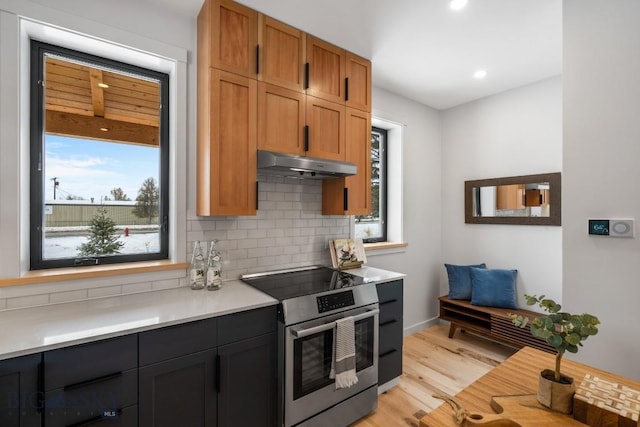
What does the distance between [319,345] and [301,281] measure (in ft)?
1.59

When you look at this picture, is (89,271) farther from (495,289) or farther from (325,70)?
(495,289)

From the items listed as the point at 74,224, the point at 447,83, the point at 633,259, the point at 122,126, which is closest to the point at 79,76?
the point at 122,126

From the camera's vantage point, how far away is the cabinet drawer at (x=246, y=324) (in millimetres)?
1563

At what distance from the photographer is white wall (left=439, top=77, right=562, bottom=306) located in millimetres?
2908

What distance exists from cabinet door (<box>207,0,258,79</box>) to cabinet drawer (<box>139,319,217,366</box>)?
5.12 feet

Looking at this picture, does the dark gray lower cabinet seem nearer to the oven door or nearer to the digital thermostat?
the oven door

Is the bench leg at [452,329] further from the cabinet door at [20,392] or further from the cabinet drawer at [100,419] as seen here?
the cabinet door at [20,392]

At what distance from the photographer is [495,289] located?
310cm

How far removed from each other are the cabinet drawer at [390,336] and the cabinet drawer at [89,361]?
5.52ft

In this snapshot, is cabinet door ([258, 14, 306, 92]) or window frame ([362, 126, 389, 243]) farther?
window frame ([362, 126, 389, 243])

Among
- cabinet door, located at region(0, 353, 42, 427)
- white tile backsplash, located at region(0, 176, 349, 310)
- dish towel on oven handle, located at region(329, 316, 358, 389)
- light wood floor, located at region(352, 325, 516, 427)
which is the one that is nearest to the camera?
cabinet door, located at region(0, 353, 42, 427)

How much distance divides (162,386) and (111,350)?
30 cm

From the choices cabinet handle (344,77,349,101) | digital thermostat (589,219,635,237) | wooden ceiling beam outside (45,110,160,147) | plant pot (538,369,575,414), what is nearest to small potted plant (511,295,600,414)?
plant pot (538,369,575,414)

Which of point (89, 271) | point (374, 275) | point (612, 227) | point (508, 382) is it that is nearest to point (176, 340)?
point (89, 271)
